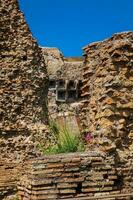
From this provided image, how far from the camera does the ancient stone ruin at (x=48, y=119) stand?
9.31 meters

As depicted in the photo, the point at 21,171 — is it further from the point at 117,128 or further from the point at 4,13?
the point at 4,13

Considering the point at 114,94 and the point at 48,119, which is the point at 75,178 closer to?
the point at 114,94

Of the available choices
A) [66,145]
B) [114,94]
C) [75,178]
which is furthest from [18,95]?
[75,178]

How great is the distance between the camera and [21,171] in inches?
438

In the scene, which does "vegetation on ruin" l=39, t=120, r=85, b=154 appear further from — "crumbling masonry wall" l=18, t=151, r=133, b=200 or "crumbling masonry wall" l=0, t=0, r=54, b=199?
"crumbling masonry wall" l=18, t=151, r=133, b=200

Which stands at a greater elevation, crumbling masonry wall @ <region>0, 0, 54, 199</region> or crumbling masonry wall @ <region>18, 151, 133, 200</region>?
crumbling masonry wall @ <region>0, 0, 54, 199</region>

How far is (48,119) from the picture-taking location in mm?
12234

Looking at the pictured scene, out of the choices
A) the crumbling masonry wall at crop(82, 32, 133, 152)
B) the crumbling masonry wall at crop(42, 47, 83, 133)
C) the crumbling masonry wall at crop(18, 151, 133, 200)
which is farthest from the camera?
the crumbling masonry wall at crop(42, 47, 83, 133)

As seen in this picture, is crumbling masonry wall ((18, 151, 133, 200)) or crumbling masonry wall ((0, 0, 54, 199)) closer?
crumbling masonry wall ((18, 151, 133, 200))

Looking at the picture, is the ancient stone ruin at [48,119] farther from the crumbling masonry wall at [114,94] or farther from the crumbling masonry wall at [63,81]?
the crumbling masonry wall at [63,81]

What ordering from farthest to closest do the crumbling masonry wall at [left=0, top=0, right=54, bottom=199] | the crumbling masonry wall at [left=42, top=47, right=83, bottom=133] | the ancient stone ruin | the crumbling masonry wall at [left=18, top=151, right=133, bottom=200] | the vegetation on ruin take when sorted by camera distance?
the crumbling masonry wall at [left=42, top=47, right=83, bottom=133] < the crumbling masonry wall at [left=0, top=0, right=54, bottom=199] < the vegetation on ruin < the ancient stone ruin < the crumbling masonry wall at [left=18, top=151, right=133, bottom=200]

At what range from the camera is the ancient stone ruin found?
9312 millimetres

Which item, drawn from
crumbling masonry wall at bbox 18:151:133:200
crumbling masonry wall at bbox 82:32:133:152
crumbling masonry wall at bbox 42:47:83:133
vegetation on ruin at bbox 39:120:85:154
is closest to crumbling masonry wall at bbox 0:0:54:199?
vegetation on ruin at bbox 39:120:85:154

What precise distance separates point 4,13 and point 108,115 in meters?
3.58
